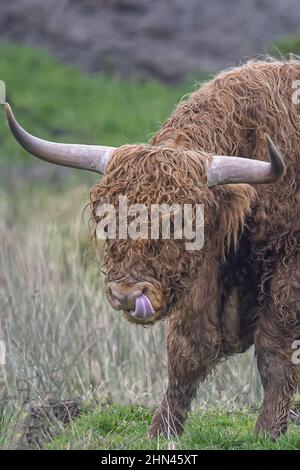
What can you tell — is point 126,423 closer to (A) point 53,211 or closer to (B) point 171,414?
(B) point 171,414

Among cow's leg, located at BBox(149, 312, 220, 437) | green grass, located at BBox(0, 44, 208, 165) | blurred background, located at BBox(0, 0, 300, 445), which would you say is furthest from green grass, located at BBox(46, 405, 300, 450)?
green grass, located at BBox(0, 44, 208, 165)

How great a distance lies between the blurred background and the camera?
27.7 feet

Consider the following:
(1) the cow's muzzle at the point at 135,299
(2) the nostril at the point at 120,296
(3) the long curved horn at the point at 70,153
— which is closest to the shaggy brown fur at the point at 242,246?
(3) the long curved horn at the point at 70,153

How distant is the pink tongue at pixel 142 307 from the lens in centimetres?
602

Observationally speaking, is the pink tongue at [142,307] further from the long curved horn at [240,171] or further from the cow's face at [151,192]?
the long curved horn at [240,171]

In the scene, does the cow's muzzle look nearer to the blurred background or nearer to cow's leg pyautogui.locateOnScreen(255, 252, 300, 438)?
the blurred background

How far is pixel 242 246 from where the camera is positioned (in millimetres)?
6816

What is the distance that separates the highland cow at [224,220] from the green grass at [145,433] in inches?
6.4

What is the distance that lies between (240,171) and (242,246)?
2.12ft

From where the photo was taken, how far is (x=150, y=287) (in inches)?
240

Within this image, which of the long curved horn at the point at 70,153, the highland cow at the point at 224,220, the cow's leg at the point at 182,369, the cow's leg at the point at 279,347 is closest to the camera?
the highland cow at the point at 224,220

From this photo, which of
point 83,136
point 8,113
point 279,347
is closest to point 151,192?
point 8,113

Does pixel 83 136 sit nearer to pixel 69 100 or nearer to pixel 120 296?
pixel 69 100

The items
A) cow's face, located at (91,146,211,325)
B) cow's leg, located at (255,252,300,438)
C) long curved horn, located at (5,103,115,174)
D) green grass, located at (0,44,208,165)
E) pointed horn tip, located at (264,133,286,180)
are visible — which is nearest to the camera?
pointed horn tip, located at (264,133,286,180)
